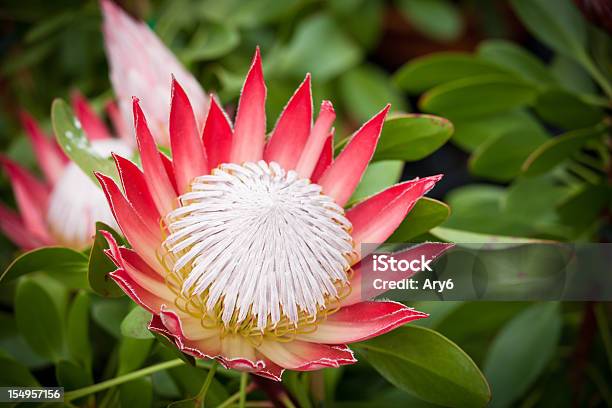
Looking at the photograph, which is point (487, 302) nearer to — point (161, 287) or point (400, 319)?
point (400, 319)

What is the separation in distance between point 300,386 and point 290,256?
0.64 ft

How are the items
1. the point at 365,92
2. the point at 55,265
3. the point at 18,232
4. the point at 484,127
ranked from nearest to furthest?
the point at 55,265 → the point at 18,232 → the point at 484,127 → the point at 365,92

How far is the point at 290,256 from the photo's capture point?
75 cm

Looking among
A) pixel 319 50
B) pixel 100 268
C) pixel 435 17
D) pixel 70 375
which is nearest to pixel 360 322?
pixel 100 268

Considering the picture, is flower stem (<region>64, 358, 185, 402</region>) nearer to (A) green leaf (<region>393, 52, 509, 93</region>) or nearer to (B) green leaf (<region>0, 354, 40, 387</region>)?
(B) green leaf (<region>0, 354, 40, 387</region>)

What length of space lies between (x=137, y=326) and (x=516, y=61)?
834 millimetres

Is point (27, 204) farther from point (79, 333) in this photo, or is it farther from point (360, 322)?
point (360, 322)

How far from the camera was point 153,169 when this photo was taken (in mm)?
767

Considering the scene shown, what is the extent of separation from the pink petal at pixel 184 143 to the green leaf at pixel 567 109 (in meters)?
0.61

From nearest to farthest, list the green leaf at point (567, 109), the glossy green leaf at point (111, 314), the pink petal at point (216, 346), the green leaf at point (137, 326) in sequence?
the pink petal at point (216, 346) < the green leaf at point (137, 326) < the glossy green leaf at point (111, 314) < the green leaf at point (567, 109)

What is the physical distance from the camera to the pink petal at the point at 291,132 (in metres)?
0.82

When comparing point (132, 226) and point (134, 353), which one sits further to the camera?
point (134, 353)

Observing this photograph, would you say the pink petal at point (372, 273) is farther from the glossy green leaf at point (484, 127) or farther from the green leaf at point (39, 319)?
the glossy green leaf at point (484, 127)

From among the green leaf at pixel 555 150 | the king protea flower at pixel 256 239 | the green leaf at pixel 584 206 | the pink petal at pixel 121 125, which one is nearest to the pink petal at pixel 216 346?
the king protea flower at pixel 256 239
